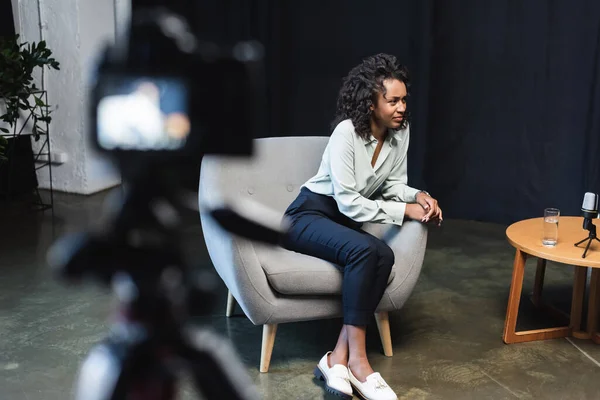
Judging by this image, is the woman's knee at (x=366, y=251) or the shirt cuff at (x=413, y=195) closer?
the woman's knee at (x=366, y=251)

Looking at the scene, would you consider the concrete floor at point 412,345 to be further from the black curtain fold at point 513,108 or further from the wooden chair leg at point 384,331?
the black curtain fold at point 513,108

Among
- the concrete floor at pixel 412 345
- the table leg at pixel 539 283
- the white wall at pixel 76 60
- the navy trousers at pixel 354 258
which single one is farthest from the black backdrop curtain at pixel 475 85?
the white wall at pixel 76 60

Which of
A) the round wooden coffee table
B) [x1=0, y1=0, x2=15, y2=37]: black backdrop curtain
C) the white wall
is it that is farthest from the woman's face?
[x1=0, y1=0, x2=15, y2=37]: black backdrop curtain

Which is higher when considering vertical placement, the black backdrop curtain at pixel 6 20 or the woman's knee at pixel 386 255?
the black backdrop curtain at pixel 6 20

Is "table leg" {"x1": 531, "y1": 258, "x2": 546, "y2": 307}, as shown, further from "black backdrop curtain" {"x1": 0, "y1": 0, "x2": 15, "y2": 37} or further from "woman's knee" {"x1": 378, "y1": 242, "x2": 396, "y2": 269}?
"black backdrop curtain" {"x1": 0, "y1": 0, "x2": 15, "y2": 37}

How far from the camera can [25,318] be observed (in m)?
2.61

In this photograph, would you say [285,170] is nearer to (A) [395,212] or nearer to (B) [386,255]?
(A) [395,212]

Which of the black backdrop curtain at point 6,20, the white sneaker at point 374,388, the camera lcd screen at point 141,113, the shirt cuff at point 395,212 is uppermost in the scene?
the black backdrop curtain at point 6,20

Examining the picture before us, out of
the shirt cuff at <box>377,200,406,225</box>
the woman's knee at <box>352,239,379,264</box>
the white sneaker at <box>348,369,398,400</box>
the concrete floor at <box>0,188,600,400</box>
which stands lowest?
the concrete floor at <box>0,188,600,400</box>

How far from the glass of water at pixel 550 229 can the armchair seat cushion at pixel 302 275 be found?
30.2 inches

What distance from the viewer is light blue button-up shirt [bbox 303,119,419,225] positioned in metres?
2.24

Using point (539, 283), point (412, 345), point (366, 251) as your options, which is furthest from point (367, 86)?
point (539, 283)

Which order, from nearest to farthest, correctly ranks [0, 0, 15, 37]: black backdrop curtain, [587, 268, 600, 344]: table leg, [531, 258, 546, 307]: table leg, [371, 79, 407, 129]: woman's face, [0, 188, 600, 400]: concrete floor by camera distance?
[0, 188, 600, 400]: concrete floor → [371, 79, 407, 129]: woman's face → [587, 268, 600, 344]: table leg → [531, 258, 546, 307]: table leg → [0, 0, 15, 37]: black backdrop curtain

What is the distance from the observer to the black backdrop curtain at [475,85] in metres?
3.72
